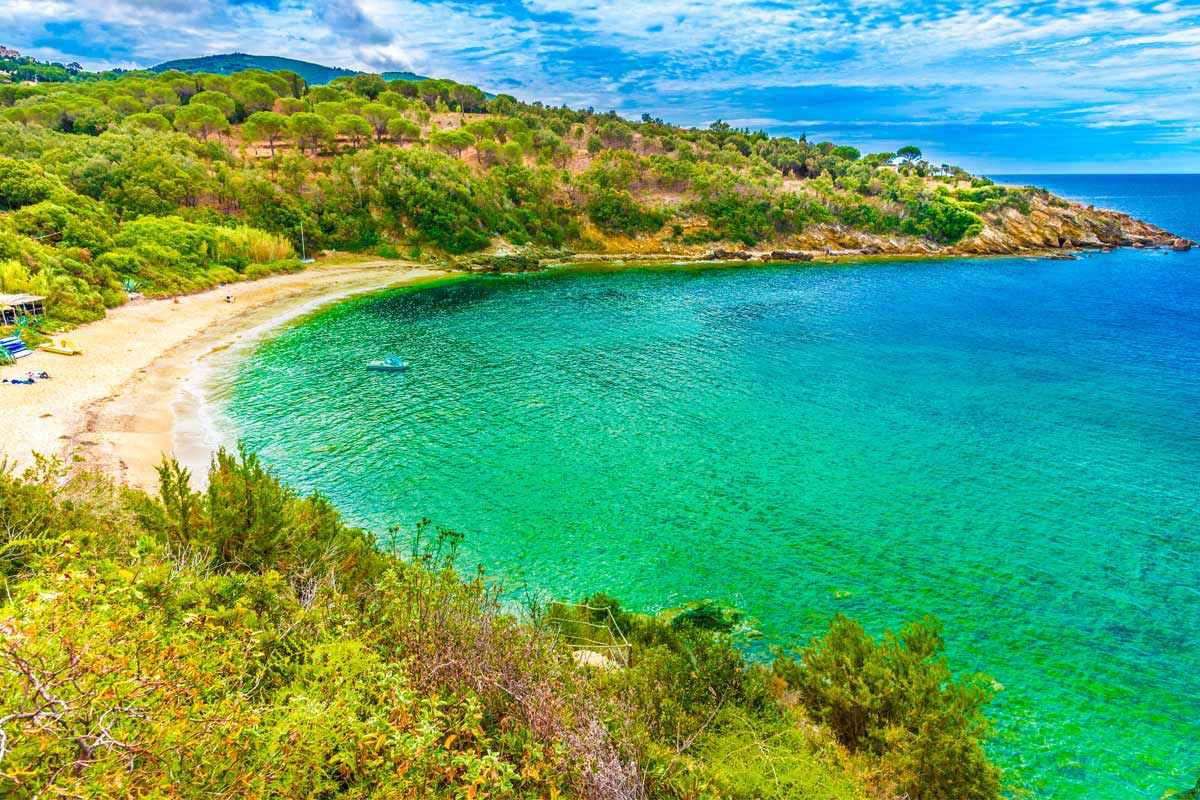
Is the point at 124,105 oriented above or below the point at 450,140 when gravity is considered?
above

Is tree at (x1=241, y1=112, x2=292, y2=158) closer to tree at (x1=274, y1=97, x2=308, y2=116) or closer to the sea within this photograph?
tree at (x1=274, y1=97, x2=308, y2=116)

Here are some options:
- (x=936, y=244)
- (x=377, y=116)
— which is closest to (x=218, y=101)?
(x=377, y=116)

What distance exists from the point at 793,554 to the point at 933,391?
20069mm

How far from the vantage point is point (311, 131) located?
3039 inches

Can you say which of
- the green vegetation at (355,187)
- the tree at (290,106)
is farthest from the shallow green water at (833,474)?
the tree at (290,106)

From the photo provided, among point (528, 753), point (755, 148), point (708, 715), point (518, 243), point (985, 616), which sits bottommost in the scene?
point (985, 616)

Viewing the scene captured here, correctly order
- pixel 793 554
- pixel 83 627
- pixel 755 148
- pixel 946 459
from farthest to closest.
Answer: pixel 755 148
pixel 946 459
pixel 793 554
pixel 83 627

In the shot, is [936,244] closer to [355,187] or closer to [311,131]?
[355,187]

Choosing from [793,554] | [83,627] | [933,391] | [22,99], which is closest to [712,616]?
[793,554]

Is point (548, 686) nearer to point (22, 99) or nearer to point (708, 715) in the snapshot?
point (708, 715)

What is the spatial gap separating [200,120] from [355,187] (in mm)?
25846

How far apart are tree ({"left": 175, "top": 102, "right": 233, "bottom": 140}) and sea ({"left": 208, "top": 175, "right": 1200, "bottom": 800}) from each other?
170 feet

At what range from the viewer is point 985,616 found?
1548cm

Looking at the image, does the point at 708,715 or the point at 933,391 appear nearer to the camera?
the point at 708,715
